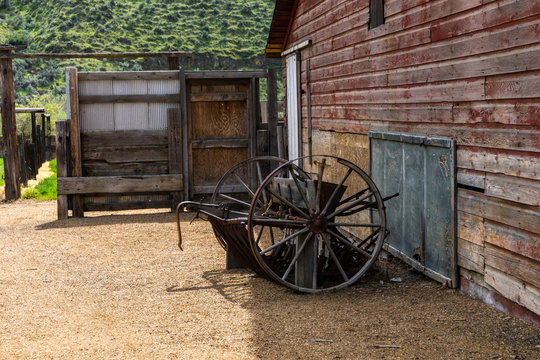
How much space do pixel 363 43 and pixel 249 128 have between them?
4.17m

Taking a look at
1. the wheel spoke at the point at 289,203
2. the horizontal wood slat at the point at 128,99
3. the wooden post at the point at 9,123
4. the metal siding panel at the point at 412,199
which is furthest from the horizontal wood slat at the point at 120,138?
the wheel spoke at the point at 289,203

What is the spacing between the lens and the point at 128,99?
1205 centimetres

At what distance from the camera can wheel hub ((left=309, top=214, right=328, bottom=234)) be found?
6695 millimetres

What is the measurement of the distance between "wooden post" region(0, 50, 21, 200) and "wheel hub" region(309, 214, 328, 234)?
877 cm

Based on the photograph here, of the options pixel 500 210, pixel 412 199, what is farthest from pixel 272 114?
pixel 500 210

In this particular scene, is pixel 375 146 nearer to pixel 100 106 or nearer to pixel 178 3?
pixel 100 106

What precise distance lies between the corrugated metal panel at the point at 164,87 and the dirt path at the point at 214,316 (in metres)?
4.12

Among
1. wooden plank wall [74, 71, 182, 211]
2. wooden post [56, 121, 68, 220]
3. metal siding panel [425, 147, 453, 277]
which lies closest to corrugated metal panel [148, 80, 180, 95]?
wooden plank wall [74, 71, 182, 211]

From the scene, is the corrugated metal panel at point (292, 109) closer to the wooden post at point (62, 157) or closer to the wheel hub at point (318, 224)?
the wooden post at point (62, 157)

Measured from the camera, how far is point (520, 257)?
18.2ft

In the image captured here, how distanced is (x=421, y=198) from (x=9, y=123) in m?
9.42

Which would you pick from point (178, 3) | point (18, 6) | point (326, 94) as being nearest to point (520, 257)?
point (326, 94)

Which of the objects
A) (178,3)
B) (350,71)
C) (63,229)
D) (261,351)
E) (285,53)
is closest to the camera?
(261,351)

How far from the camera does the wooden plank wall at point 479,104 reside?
538 centimetres
